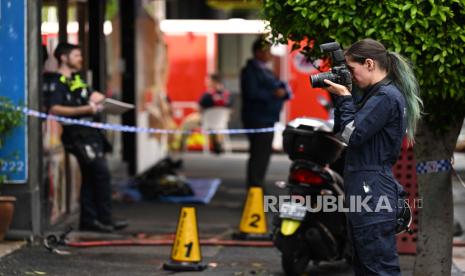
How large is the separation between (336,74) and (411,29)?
99 cm

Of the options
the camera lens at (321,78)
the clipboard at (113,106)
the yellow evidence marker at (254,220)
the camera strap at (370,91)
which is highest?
the camera lens at (321,78)

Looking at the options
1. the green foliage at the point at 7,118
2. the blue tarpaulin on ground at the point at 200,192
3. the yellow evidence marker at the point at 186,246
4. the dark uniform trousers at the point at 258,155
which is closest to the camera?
the yellow evidence marker at the point at 186,246

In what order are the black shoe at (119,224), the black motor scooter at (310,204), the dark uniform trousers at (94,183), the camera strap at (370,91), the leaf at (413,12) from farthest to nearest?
the black shoe at (119,224)
the dark uniform trousers at (94,183)
the black motor scooter at (310,204)
the leaf at (413,12)
the camera strap at (370,91)

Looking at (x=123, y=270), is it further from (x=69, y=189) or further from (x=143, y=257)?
(x=69, y=189)

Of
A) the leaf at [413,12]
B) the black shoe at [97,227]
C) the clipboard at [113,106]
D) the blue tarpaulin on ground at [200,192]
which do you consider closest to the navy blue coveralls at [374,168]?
the leaf at [413,12]

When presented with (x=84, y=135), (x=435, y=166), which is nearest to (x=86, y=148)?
(x=84, y=135)

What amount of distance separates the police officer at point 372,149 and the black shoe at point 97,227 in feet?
15.8

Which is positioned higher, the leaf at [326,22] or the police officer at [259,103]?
the leaf at [326,22]

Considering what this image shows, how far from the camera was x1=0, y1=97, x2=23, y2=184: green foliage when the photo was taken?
32.0ft

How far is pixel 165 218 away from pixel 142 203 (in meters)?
1.47

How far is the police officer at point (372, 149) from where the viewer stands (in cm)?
635

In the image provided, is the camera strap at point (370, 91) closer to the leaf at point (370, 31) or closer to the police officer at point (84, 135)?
the leaf at point (370, 31)

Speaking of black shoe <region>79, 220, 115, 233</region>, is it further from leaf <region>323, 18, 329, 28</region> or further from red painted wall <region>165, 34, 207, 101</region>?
red painted wall <region>165, 34, 207, 101</region>

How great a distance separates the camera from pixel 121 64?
16.8m
